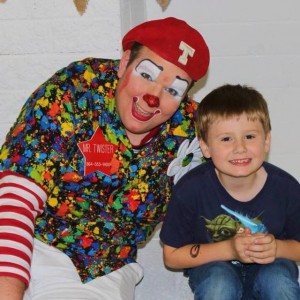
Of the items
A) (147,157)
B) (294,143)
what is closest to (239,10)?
(294,143)

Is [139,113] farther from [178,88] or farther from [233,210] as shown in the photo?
[233,210]

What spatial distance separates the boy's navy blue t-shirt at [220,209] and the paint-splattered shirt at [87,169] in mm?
83

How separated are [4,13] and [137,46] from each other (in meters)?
0.50

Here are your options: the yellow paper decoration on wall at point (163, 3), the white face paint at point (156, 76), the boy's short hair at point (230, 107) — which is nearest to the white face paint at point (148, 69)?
the white face paint at point (156, 76)

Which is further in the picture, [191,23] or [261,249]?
[191,23]

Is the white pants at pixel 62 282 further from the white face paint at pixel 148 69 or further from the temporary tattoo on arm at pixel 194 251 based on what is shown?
the white face paint at pixel 148 69

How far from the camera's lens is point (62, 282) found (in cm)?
150

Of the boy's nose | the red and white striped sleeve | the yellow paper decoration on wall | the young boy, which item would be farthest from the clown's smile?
the yellow paper decoration on wall

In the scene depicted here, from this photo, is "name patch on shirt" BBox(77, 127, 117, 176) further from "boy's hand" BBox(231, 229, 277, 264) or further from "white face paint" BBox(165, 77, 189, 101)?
"boy's hand" BBox(231, 229, 277, 264)

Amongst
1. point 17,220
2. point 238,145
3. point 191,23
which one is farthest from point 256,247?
point 191,23

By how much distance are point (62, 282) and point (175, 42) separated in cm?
59

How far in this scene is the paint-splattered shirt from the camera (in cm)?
137

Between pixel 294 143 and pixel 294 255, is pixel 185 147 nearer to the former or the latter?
pixel 294 255

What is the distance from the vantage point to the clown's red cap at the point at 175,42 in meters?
1.43
